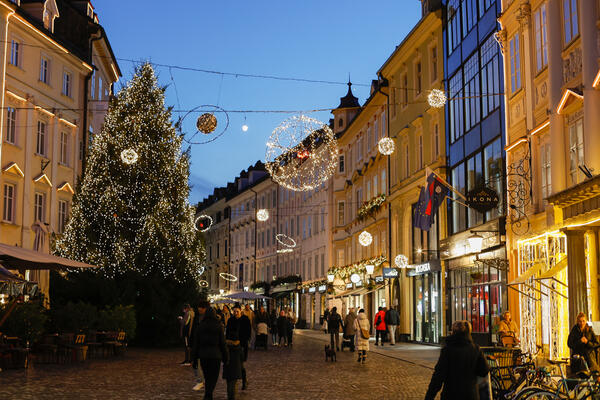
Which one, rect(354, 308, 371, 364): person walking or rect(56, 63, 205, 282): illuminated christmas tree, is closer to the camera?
rect(354, 308, 371, 364): person walking

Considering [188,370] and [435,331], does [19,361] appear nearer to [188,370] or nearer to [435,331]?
[188,370]

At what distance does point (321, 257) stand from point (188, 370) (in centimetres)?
3974

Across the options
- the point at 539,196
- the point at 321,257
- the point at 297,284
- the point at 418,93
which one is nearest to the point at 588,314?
the point at 539,196

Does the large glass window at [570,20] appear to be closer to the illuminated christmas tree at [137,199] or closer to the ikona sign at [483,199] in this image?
the ikona sign at [483,199]

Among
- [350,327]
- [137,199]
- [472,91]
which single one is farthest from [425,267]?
[137,199]

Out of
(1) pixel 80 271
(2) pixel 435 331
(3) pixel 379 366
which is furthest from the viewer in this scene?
(2) pixel 435 331

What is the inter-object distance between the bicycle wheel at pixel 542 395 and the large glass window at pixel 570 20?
40.8ft

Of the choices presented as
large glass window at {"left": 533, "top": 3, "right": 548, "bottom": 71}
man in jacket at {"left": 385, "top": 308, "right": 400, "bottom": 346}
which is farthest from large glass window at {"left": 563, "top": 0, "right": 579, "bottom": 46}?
man in jacket at {"left": 385, "top": 308, "right": 400, "bottom": 346}

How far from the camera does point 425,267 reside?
35.1 m

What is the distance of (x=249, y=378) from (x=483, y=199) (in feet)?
29.8

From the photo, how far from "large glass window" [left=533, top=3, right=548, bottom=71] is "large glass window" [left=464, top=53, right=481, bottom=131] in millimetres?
5668

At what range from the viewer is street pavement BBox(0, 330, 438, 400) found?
603 inches

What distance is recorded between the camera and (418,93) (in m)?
37.6

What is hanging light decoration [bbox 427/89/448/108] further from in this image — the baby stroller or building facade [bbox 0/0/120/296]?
the baby stroller
